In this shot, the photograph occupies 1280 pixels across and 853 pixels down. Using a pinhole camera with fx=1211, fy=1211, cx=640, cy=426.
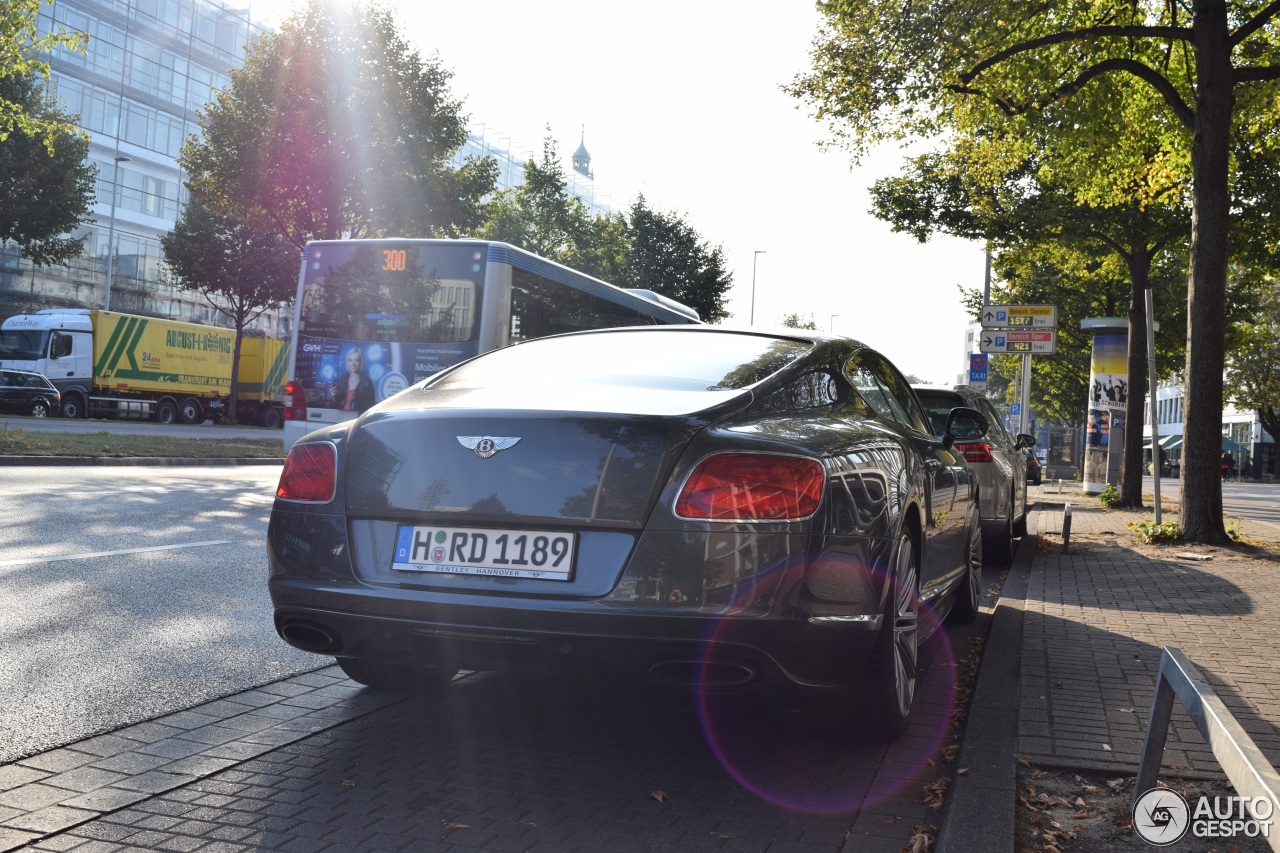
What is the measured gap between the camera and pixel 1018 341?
2139cm

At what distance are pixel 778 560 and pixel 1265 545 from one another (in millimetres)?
10480

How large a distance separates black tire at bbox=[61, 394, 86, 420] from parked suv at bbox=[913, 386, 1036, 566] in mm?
32930

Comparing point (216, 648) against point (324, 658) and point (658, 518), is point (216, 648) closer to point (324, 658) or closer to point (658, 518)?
point (324, 658)

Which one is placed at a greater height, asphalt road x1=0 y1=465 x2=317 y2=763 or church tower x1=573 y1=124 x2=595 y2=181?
church tower x1=573 y1=124 x2=595 y2=181

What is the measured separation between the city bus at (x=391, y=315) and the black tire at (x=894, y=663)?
12.3 metres

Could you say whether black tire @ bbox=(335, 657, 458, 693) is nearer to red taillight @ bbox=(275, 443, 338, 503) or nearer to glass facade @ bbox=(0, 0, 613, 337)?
red taillight @ bbox=(275, 443, 338, 503)

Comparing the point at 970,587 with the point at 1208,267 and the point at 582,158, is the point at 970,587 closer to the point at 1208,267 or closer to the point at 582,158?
the point at 1208,267

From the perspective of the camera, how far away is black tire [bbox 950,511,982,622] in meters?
6.98

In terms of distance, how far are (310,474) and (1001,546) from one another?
8246mm

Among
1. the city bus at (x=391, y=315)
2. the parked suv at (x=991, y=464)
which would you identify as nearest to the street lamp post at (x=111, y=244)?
the city bus at (x=391, y=315)

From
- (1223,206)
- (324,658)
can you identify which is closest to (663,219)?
(1223,206)

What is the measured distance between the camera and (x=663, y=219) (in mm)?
54594

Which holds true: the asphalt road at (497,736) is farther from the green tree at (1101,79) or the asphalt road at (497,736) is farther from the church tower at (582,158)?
the church tower at (582,158)

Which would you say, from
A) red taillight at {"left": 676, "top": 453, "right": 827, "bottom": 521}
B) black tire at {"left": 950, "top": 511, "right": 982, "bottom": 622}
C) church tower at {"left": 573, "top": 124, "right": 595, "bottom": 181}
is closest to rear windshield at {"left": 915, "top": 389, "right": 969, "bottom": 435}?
black tire at {"left": 950, "top": 511, "right": 982, "bottom": 622}
